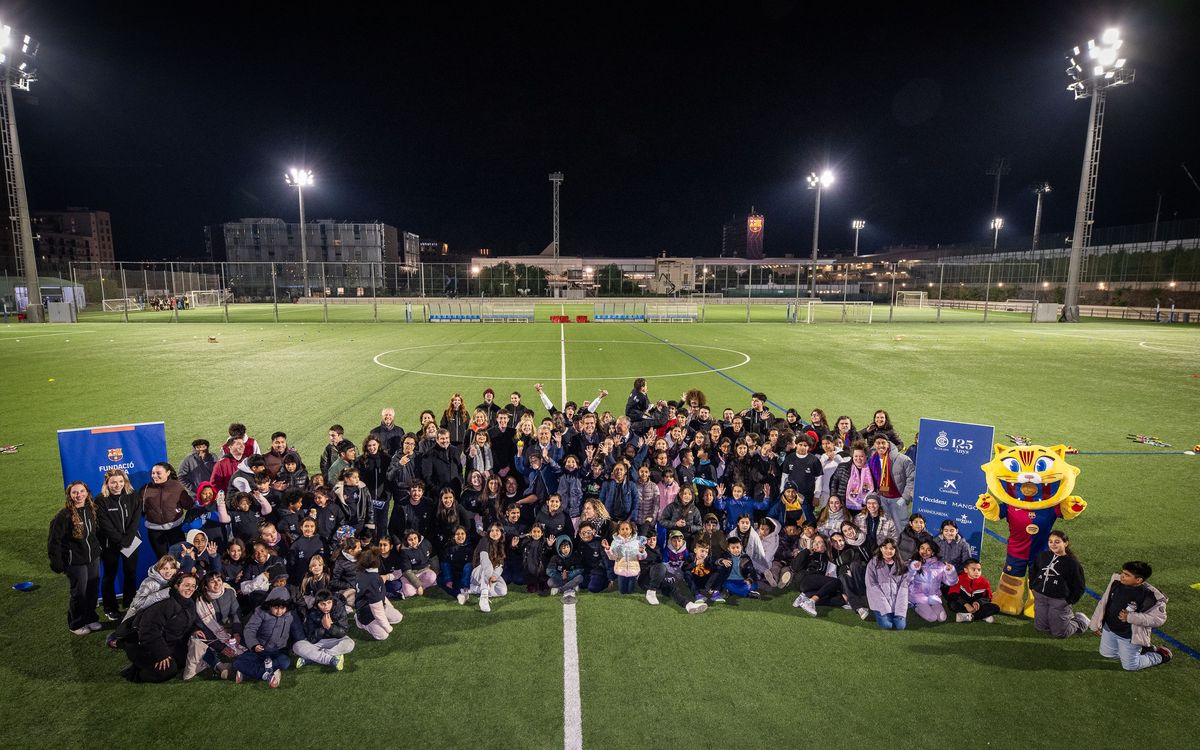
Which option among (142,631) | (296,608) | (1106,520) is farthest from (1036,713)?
(142,631)

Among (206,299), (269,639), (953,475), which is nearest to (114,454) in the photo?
(269,639)

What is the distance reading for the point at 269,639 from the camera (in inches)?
220

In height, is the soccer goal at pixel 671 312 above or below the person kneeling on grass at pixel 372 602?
above

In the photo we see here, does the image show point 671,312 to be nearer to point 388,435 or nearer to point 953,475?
point 388,435

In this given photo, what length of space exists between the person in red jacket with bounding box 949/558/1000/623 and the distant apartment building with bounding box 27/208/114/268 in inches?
7939

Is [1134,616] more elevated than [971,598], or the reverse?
[1134,616]

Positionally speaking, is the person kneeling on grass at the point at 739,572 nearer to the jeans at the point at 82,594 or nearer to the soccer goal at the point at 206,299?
the jeans at the point at 82,594

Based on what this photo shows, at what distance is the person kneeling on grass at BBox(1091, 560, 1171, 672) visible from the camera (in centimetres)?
536

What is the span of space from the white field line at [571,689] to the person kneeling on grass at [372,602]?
5.96ft

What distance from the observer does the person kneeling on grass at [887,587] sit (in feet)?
20.7

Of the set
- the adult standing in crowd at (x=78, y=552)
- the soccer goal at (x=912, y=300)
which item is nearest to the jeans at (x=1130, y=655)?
the adult standing in crowd at (x=78, y=552)

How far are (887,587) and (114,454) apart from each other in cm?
875

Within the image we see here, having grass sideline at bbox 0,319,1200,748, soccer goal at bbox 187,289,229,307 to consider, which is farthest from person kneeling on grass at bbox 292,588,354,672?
soccer goal at bbox 187,289,229,307

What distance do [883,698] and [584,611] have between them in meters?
3.01
